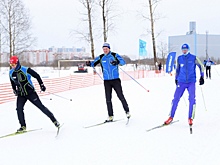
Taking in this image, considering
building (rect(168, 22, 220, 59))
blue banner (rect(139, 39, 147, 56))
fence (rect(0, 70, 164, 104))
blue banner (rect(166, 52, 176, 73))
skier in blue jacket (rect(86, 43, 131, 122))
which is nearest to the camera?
skier in blue jacket (rect(86, 43, 131, 122))

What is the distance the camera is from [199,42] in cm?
7900

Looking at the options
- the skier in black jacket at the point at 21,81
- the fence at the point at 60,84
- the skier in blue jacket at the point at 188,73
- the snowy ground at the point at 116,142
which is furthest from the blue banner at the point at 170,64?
the fence at the point at 60,84

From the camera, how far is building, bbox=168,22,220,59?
77.5 m

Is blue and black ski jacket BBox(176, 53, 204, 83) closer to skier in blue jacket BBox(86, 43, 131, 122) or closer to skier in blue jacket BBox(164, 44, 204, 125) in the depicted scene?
skier in blue jacket BBox(164, 44, 204, 125)

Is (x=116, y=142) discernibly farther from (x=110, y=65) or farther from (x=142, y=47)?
(x=142, y=47)

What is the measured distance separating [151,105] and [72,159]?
17.8 ft

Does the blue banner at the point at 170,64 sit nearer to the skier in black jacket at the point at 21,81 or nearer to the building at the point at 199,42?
the skier in black jacket at the point at 21,81

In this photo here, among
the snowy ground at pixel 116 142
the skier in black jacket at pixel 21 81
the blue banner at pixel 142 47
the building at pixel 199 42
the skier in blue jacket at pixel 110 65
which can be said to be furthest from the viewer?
the building at pixel 199 42

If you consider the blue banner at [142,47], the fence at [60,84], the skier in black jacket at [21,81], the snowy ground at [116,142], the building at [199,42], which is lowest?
the snowy ground at [116,142]

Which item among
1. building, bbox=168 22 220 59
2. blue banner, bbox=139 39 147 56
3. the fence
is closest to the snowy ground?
the fence

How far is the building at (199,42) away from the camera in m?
77.5

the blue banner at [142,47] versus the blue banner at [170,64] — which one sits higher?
the blue banner at [142,47]

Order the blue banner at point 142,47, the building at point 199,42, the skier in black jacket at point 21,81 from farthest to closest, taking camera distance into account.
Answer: the building at point 199,42, the blue banner at point 142,47, the skier in black jacket at point 21,81

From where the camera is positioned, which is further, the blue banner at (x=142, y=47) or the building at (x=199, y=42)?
the building at (x=199, y=42)
